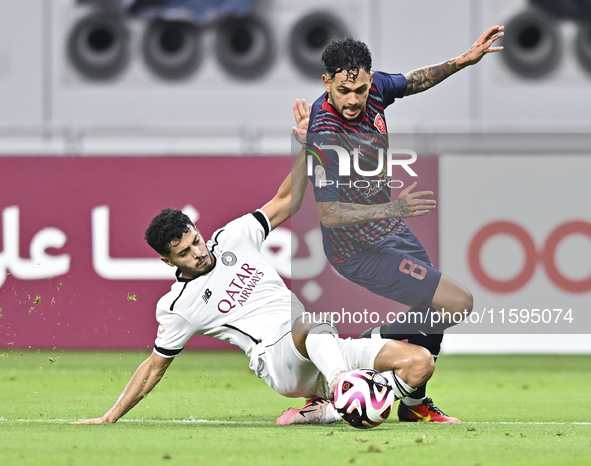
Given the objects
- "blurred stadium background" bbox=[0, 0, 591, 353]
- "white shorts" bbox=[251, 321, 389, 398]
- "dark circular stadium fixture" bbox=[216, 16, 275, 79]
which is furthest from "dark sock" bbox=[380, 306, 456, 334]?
"dark circular stadium fixture" bbox=[216, 16, 275, 79]

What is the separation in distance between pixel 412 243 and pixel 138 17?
1103 centimetres

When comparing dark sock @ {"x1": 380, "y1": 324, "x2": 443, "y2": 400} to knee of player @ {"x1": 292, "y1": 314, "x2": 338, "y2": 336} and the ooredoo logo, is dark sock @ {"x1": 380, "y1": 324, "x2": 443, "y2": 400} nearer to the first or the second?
knee of player @ {"x1": 292, "y1": 314, "x2": 338, "y2": 336}

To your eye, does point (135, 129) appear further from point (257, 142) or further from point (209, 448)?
point (209, 448)

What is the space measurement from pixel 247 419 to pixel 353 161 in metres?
1.71

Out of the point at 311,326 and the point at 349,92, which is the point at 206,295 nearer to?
the point at 311,326

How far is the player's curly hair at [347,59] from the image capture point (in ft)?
17.4

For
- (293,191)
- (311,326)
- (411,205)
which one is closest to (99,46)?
(293,191)

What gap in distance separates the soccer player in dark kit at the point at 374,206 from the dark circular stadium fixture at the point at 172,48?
10.0 metres

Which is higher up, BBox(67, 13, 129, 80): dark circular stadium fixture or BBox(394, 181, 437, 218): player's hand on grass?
BBox(67, 13, 129, 80): dark circular stadium fixture

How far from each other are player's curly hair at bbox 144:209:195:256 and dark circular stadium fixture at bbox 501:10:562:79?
10836mm

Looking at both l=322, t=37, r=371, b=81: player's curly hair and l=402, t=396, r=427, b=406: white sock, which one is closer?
l=322, t=37, r=371, b=81: player's curly hair

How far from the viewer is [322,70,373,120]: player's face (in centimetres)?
534

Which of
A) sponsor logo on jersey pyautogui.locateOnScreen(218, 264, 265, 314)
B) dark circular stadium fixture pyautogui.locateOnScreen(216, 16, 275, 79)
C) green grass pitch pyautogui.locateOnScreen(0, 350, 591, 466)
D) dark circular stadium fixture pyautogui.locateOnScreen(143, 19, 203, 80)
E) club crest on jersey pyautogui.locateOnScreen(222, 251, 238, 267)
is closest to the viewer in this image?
green grass pitch pyautogui.locateOnScreen(0, 350, 591, 466)

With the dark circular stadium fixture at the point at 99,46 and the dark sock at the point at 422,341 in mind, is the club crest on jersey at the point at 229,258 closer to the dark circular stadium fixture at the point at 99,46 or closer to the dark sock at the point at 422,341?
the dark sock at the point at 422,341
